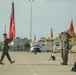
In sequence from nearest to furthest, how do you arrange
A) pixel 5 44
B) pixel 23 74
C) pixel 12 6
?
pixel 23 74, pixel 5 44, pixel 12 6

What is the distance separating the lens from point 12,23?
30438 mm

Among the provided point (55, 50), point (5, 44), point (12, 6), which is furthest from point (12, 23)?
point (55, 50)

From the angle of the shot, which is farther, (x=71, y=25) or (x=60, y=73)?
(x=71, y=25)

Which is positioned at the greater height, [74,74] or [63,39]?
[63,39]

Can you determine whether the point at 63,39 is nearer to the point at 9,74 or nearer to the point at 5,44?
the point at 5,44

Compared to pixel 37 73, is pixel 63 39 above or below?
A: above

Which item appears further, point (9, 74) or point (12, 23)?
point (12, 23)

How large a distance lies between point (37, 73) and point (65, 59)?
748cm

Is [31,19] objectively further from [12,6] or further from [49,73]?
[49,73]

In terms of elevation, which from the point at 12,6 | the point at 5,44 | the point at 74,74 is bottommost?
the point at 74,74

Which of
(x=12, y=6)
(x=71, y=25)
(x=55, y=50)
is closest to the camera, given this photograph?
(x=12, y=6)

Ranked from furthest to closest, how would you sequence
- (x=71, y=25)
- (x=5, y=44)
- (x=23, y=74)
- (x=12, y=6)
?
(x=71, y=25)
(x=12, y=6)
(x=5, y=44)
(x=23, y=74)

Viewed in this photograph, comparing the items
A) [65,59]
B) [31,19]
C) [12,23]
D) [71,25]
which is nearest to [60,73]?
[65,59]

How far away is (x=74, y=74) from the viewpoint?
17.8 meters
